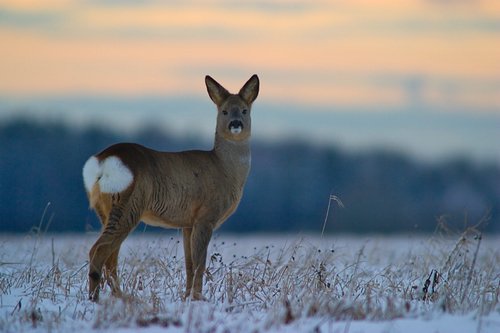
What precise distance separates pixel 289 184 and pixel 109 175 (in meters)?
55.1

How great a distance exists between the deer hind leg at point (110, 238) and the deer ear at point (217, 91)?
2.37m

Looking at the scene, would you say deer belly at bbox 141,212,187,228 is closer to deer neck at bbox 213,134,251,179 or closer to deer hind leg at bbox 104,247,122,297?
deer hind leg at bbox 104,247,122,297

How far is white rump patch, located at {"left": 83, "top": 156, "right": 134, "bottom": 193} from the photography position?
10.2 m

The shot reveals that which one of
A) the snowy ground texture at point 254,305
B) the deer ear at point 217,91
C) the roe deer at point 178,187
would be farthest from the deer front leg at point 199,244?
the deer ear at point 217,91

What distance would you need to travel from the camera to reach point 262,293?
1052cm

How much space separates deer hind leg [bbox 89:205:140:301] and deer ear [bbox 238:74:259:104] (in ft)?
8.29

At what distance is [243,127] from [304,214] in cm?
4778

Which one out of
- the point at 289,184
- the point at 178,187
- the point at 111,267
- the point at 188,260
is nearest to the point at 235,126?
the point at 178,187

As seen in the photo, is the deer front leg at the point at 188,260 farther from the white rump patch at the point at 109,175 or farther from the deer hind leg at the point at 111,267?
the white rump patch at the point at 109,175

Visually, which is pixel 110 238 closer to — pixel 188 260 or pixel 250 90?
pixel 188 260

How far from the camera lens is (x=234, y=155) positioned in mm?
12047

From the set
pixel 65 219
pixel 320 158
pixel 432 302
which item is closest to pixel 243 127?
pixel 432 302

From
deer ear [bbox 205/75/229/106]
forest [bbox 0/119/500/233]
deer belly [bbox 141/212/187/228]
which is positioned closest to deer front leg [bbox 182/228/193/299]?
deer belly [bbox 141/212/187/228]

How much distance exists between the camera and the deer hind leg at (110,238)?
10055 mm
